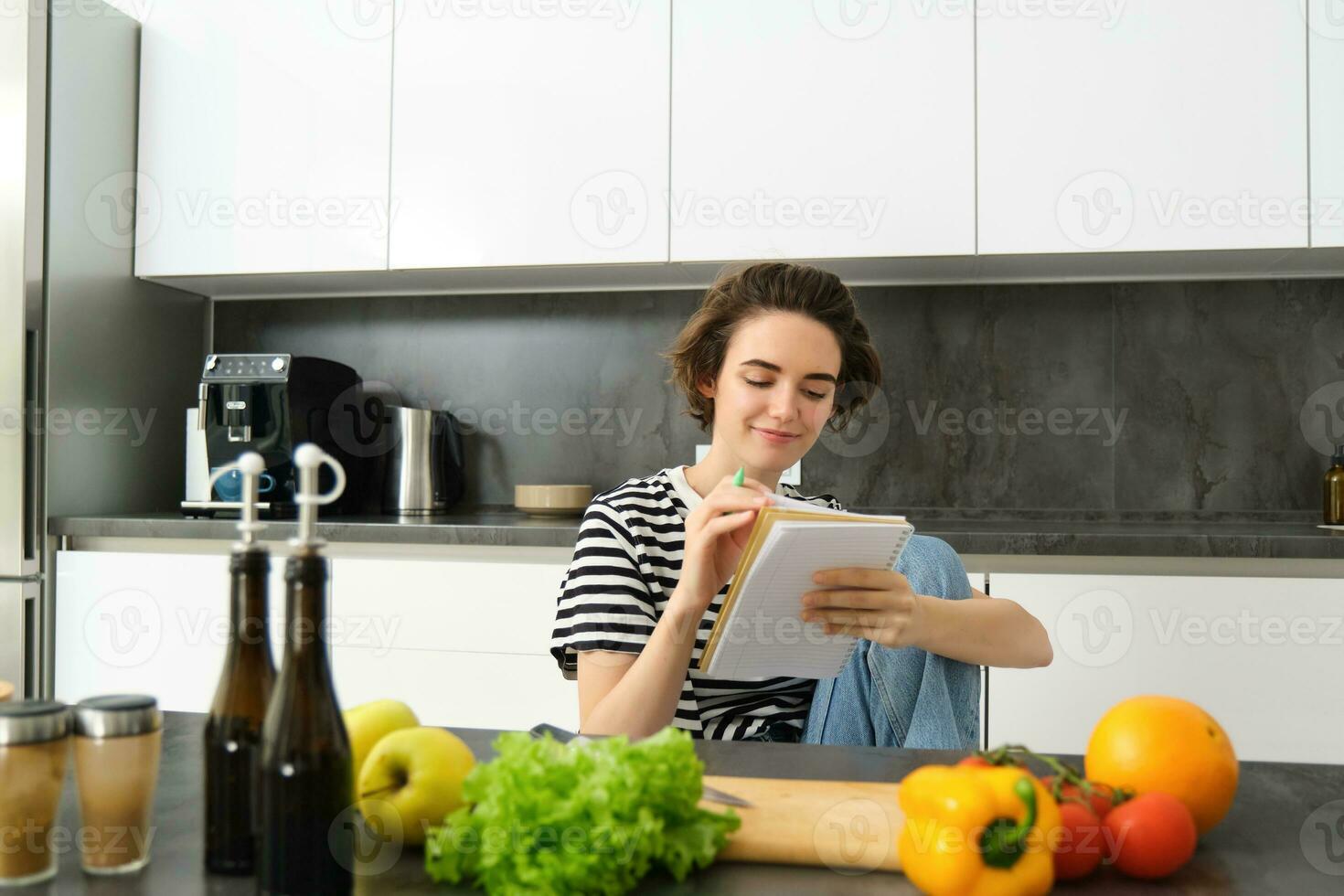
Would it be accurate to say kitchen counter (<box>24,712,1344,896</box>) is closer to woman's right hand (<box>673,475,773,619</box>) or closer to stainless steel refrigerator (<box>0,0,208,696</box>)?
woman's right hand (<box>673,475,773,619</box>)

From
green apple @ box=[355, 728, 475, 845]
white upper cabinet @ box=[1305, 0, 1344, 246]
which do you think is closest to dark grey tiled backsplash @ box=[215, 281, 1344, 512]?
white upper cabinet @ box=[1305, 0, 1344, 246]

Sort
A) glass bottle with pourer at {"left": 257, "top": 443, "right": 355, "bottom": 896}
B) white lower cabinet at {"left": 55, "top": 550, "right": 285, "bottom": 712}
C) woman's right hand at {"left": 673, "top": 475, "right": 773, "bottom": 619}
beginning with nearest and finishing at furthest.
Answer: glass bottle with pourer at {"left": 257, "top": 443, "right": 355, "bottom": 896}
woman's right hand at {"left": 673, "top": 475, "right": 773, "bottom": 619}
white lower cabinet at {"left": 55, "top": 550, "right": 285, "bottom": 712}

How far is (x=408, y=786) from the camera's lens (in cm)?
66

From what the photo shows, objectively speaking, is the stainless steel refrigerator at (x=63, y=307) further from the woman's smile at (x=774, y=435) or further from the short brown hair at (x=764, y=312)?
the woman's smile at (x=774, y=435)

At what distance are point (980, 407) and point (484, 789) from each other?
7.38ft

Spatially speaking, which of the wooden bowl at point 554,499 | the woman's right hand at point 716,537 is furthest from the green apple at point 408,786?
the wooden bowl at point 554,499

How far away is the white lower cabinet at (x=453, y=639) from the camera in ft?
7.05

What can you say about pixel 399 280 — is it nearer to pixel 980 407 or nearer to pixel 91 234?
pixel 91 234

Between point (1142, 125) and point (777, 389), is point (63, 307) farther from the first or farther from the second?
point (1142, 125)

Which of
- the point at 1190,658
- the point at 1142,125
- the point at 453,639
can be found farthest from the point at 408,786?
the point at 1142,125

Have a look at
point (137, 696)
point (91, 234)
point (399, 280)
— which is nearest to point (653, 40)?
point (399, 280)

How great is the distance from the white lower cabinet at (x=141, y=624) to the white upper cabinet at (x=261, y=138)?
78cm

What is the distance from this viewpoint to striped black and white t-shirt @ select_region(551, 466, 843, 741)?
1263mm

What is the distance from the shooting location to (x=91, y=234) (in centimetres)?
251
